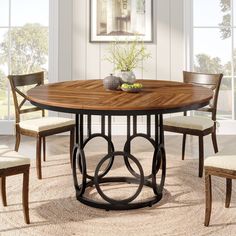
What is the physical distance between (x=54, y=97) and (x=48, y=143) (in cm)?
220

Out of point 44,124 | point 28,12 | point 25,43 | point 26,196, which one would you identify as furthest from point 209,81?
point 28,12

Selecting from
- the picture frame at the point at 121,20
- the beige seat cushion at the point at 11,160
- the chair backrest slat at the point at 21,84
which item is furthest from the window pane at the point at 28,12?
the beige seat cushion at the point at 11,160

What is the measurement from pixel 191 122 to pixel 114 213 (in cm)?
126

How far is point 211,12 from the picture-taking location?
6211mm

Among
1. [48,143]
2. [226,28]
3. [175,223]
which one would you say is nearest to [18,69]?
[48,143]

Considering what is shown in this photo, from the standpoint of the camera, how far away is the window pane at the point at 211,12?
620 centimetres

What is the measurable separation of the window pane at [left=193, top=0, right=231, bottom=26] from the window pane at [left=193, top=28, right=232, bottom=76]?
0.31 feet

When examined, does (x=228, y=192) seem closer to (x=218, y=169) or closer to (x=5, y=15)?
(x=218, y=169)

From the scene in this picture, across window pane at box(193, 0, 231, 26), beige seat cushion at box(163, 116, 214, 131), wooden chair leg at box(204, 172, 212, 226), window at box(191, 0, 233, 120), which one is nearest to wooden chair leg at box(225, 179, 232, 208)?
wooden chair leg at box(204, 172, 212, 226)

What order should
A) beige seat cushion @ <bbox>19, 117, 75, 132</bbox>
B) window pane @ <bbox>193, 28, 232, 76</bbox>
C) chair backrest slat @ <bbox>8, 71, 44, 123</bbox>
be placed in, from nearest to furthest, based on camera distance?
beige seat cushion @ <bbox>19, 117, 75, 132</bbox> → chair backrest slat @ <bbox>8, 71, 44, 123</bbox> → window pane @ <bbox>193, 28, 232, 76</bbox>

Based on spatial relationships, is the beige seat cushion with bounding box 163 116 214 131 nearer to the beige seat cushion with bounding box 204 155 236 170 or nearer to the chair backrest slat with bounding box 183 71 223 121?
the chair backrest slat with bounding box 183 71 223 121

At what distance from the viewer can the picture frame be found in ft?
20.1

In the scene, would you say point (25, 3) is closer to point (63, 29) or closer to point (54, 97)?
point (63, 29)

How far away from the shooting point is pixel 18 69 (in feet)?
24.1
